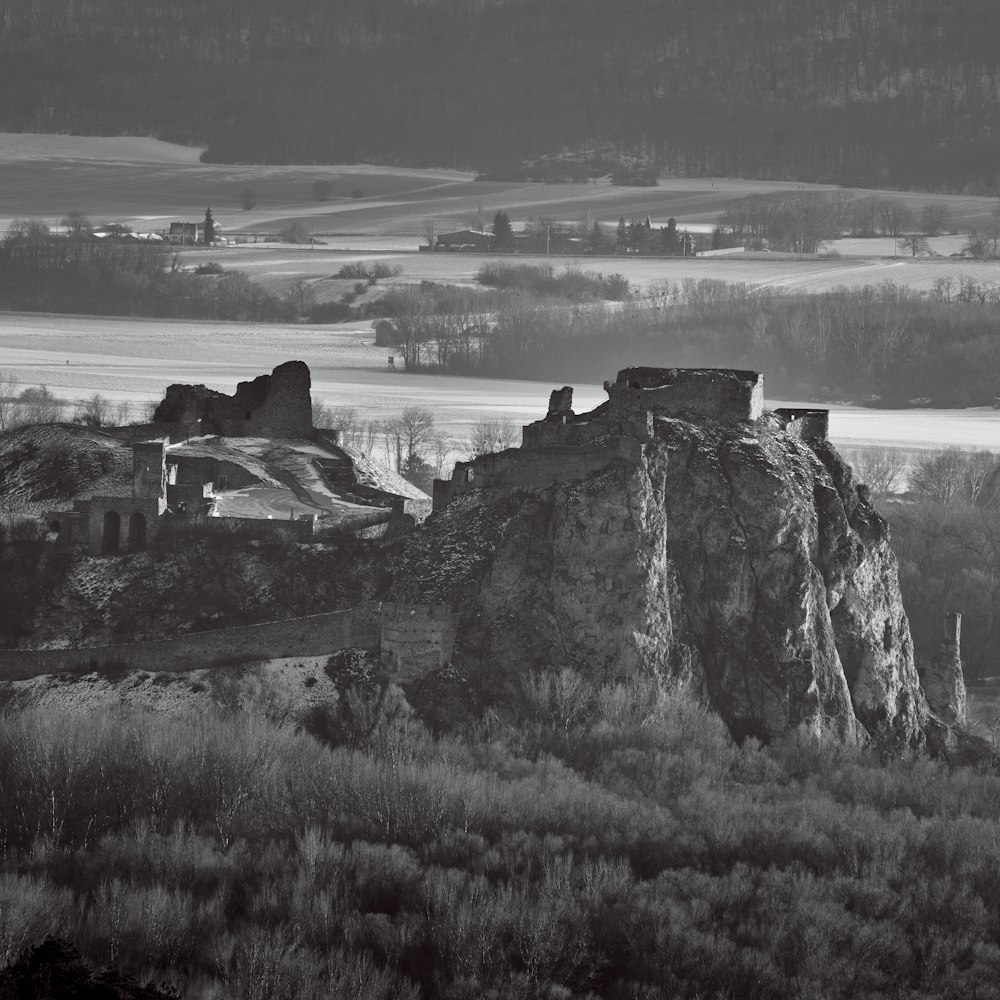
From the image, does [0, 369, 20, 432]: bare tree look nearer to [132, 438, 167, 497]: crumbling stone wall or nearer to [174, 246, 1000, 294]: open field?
[132, 438, 167, 497]: crumbling stone wall

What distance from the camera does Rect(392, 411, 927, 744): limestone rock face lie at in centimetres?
5134

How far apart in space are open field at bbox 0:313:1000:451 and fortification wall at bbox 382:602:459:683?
5601cm

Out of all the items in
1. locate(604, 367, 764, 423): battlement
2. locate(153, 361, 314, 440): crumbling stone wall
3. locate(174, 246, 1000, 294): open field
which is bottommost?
locate(153, 361, 314, 440): crumbling stone wall

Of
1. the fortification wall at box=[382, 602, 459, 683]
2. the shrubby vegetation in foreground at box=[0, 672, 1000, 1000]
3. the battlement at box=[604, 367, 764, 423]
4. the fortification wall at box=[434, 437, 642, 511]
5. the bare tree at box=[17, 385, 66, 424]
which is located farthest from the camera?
the bare tree at box=[17, 385, 66, 424]

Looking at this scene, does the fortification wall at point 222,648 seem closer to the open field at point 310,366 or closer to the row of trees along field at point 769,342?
the open field at point 310,366

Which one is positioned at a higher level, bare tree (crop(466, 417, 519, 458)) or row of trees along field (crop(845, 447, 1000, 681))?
bare tree (crop(466, 417, 519, 458))

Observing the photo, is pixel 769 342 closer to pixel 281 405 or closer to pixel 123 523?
pixel 281 405

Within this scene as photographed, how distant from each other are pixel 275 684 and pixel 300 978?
18.1 m

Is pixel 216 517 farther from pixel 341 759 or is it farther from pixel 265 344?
pixel 265 344

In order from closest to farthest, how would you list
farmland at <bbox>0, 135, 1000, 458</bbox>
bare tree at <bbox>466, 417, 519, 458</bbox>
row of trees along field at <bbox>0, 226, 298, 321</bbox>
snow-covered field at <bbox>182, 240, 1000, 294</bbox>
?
bare tree at <bbox>466, 417, 519, 458</bbox> → farmland at <bbox>0, 135, 1000, 458</bbox> → row of trees along field at <bbox>0, 226, 298, 321</bbox> → snow-covered field at <bbox>182, 240, 1000, 294</bbox>

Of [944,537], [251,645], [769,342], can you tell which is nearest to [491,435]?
[944,537]

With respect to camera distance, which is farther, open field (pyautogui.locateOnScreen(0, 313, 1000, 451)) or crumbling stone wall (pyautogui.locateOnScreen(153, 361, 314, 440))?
open field (pyautogui.locateOnScreen(0, 313, 1000, 451))

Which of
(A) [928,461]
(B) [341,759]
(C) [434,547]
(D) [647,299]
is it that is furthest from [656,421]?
(D) [647,299]

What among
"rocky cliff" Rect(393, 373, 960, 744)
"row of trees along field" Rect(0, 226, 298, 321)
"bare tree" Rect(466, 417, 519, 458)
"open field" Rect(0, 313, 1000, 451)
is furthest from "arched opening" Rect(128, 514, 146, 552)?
"row of trees along field" Rect(0, 226, 298, 321)
